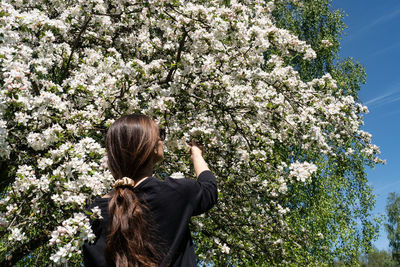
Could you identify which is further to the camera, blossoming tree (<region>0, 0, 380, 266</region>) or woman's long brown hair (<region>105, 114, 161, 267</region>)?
blossoming tree (<region>0, 0, 380, 266</region>)

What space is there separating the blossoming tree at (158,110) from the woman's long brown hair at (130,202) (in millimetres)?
273

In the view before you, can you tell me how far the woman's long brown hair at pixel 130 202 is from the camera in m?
1.87

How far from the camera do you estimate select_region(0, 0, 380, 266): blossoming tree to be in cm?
355

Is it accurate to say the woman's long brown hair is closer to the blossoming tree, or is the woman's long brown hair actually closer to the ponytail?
the ponytail

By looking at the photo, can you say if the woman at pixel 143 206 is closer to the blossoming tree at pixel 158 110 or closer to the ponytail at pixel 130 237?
the ponytail at pixel 130 237

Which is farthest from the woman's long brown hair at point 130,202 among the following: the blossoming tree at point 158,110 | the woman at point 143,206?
the blossoming tree at point 158,110

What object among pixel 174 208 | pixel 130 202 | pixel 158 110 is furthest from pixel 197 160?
pixel 158 110

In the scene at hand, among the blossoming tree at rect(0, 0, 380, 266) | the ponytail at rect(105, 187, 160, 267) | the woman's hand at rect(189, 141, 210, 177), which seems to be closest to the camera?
the ponytail at rect(105, 187, 160, 267)

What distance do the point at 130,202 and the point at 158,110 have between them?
103 inches

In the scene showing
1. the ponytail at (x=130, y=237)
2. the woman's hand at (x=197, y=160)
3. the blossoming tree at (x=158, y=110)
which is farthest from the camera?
the blossoming tree at (x=158, y=110)

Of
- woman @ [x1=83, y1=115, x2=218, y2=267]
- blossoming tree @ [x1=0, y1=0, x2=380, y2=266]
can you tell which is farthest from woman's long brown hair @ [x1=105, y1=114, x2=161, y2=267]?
blossoming tree @ [x1=0, y1=0, x2=380, y2=266]

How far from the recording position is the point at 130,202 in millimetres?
1876

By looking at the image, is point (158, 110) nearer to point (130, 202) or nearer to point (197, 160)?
point (197, 160)

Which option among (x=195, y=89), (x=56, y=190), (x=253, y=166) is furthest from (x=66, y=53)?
(x=253, y=166)
